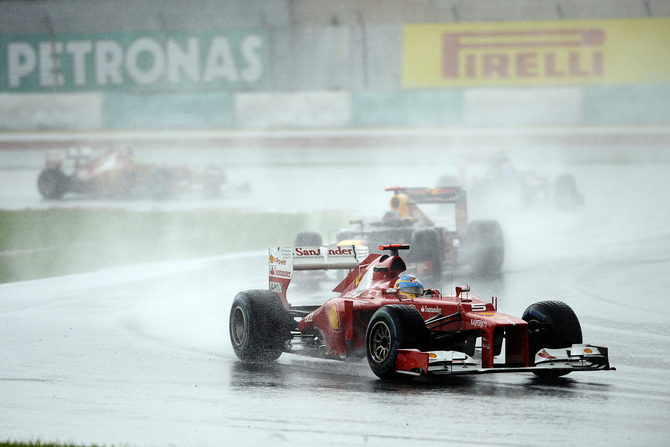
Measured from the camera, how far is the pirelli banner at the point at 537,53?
34312 mm

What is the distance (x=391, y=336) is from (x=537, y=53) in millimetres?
29327

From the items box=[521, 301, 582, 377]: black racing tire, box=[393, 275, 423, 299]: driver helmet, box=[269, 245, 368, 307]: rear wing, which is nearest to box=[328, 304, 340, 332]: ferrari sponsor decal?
box=[393, 275, 423, 299]: driver helmet

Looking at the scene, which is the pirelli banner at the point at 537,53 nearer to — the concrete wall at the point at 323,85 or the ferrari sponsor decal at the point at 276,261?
the concrete wall at the point at 323,85

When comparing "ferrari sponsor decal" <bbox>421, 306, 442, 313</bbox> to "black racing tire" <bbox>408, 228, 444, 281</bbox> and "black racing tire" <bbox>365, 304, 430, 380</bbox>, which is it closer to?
"black racing tire" <bbox>365, 304, 430, 380</bbox>

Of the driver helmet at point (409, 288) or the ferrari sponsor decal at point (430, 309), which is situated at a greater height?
the driver helmet at point (409, 288)

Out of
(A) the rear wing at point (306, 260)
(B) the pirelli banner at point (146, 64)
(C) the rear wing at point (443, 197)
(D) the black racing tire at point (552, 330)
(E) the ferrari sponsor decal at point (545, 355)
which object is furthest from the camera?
(B) the pirelli banner at point (146, 64)

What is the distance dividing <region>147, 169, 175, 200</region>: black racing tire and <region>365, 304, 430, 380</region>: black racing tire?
738 inches

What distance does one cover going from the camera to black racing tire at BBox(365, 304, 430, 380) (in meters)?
7.72

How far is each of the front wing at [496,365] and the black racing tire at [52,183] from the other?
20.6m

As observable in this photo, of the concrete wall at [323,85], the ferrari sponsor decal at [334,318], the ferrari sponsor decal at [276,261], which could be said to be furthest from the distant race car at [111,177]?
the ferrari sponsor decal at [334,318]

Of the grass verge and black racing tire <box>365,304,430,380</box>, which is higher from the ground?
the grass verge

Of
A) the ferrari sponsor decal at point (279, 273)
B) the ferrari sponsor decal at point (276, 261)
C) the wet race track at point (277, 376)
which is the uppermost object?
the ferrari sponsor decal at point (276, 261)

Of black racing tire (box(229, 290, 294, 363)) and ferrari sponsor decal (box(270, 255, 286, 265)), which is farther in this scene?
ferrari sponsor decal (box(270, 255, 286, 265))

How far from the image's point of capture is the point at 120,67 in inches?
1436
